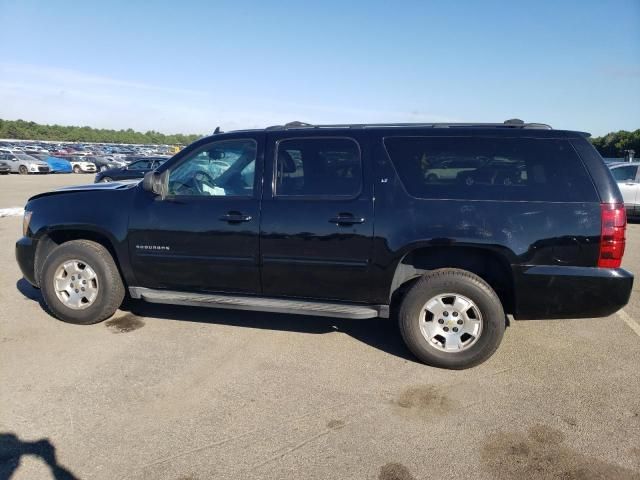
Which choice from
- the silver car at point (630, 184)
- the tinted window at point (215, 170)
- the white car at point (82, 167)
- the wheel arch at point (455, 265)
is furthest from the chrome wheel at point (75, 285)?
the white car at point (82, 167)

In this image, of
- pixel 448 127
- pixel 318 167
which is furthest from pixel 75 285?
pixel 448 127

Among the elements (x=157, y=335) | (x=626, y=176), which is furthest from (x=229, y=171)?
(x=626, y=176)

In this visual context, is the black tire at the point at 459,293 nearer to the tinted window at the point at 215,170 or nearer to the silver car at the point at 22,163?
the tinted window at the point at 215,170

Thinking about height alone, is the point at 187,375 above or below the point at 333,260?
below

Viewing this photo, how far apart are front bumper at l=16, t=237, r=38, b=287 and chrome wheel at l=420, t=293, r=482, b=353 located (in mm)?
3766

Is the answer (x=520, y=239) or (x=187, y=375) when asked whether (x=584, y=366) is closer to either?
(x=520, y=239)

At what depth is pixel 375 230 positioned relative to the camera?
367cm

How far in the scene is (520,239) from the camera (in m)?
3.46

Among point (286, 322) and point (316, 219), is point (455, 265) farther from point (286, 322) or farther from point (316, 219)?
point (286, 322)

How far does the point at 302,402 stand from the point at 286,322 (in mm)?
1510

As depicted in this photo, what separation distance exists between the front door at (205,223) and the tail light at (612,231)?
2.60 metres

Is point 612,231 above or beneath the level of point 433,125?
beneath

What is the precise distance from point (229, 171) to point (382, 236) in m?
1.56

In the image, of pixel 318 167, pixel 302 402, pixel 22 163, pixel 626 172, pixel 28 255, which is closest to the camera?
pixel 302 402
